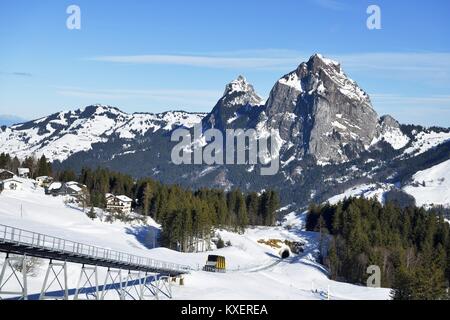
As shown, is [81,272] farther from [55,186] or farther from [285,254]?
[55,186]

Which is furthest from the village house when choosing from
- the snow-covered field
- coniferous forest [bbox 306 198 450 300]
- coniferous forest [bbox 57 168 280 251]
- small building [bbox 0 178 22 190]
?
coniferous forest [bbox 306 198 450 300]

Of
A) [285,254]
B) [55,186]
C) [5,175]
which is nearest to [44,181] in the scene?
[55,186]

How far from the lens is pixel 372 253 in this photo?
387 feet

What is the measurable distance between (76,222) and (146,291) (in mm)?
59242

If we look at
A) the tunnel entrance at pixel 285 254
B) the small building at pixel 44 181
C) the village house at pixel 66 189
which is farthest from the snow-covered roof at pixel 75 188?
the tunnel entrance at pixel 285 254

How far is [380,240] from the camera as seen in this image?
128 metres

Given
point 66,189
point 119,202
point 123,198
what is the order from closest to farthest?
point 66,189 → point 119,202 → point 123,198

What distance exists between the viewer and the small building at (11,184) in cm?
14318

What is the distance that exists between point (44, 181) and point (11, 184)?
69.1ft

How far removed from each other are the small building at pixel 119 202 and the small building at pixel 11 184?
1992 centimetres

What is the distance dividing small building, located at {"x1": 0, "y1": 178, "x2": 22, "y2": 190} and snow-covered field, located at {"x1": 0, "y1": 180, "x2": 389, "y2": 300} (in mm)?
1996

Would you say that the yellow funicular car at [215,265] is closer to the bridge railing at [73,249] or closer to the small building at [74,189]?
the bridge railing at [73,249]

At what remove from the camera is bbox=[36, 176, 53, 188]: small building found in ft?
542
